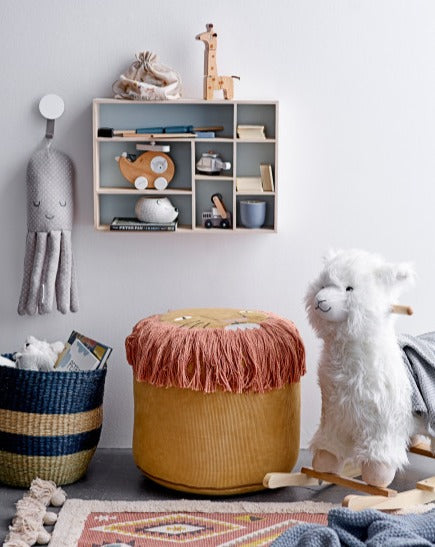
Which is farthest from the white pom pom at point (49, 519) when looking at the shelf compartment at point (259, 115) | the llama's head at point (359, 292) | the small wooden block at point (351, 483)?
the shelf compartment at point (259, 115)

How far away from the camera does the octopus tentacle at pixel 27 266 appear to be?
310cm

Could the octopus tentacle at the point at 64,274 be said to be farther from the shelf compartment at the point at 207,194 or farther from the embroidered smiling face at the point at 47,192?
the shelf compartment at the point at 207,194

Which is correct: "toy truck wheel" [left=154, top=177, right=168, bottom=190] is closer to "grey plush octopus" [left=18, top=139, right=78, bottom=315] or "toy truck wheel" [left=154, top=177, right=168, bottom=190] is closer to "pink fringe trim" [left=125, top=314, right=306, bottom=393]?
"grey plush octopus" [left=18, top=139, right=78, bottom=315]

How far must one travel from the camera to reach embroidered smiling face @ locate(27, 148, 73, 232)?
10.1 feet

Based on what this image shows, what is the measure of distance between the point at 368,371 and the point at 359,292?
0.75 feet

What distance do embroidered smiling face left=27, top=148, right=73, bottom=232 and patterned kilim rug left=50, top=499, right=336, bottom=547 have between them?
35.8 inches

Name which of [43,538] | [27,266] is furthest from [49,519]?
[27,266]

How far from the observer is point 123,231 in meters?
3.06

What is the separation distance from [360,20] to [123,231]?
1.04 metres

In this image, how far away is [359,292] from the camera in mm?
2621

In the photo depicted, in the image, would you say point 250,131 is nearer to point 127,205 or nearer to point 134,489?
point 127,205

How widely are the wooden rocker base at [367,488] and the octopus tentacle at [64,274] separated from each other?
91cm

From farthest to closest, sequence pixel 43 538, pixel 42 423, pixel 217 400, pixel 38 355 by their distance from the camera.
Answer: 1. pixel 38 355
2. pixel 42 423
3. pixel 217 400
4. pixel 43 538

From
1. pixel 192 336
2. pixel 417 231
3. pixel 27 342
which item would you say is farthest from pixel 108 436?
pixel 417 231
